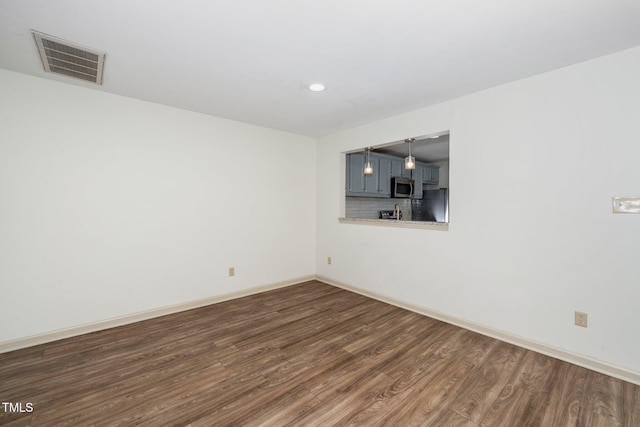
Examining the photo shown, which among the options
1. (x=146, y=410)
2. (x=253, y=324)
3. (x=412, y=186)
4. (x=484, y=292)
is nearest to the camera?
(x=146, y=410)

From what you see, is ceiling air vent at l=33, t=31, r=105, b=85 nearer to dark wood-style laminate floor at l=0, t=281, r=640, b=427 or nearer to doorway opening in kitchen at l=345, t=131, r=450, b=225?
dark wood-style laminate floor at l=0, t=281, r=640, b=427

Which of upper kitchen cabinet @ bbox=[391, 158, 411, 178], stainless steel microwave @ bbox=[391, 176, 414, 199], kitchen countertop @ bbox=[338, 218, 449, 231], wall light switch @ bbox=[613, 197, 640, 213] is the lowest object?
kitchen countertop @ bbox=[338, 218, 449, 231]

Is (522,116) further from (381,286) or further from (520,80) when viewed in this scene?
(381,286)

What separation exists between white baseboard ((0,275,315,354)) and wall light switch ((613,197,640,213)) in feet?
12.8

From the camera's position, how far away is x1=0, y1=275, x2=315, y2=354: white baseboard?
2488 mm

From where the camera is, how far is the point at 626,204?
2057 mm

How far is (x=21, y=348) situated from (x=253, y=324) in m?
2.05

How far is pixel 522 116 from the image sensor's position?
99.2 inches

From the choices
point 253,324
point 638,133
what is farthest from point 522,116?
point 253,324

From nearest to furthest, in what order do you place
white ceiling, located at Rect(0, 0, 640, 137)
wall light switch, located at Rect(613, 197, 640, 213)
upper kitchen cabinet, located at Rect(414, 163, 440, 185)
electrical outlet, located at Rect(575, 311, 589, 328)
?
white ceiling, located at Rect(0, 0, 640, 137) → wall light switch, located at Rect(613, 197, 640, 213) → electrical outlet, located at Rect(575, 311, 589, 328) → upper kitchen cabinet, located at Rect(414, 163, 440, 185)

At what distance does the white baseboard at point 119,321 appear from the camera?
2488mm

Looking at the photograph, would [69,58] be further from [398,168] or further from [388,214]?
[388,214]

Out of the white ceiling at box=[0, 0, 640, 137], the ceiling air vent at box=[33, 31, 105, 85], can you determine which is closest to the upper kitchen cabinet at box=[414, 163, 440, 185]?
the white ceiling at box=[0, 0, 640, 137]

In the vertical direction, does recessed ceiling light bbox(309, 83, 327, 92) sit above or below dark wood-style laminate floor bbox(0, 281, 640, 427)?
above
